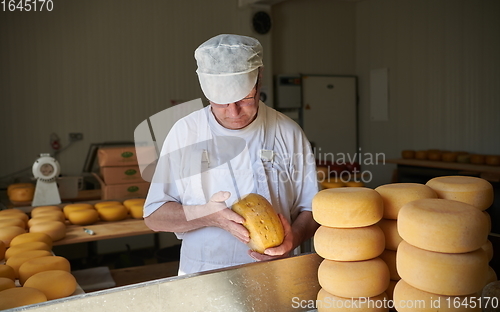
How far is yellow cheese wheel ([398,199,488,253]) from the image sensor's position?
0.81 m

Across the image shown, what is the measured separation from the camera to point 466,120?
20.9 feet

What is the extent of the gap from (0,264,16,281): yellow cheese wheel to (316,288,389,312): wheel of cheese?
4.86 feet

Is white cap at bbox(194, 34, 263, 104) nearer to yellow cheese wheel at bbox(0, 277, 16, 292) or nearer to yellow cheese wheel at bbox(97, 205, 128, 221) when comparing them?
yellow cheese wheel at bbox(0, 277, 16, 292)

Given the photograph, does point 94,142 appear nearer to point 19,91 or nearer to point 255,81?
point 19,91

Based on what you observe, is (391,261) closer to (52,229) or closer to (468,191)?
(468,191)

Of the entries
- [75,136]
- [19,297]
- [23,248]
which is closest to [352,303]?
[19,297]

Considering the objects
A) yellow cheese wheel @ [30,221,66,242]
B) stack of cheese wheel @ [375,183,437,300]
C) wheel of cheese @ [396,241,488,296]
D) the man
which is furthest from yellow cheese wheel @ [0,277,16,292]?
wheel of cheese @ [396,241,488,296]

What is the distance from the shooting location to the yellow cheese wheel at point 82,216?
3.13 metres

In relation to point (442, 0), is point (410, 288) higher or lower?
lower

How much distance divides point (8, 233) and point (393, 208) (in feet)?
7.65

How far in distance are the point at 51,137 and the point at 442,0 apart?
579cm

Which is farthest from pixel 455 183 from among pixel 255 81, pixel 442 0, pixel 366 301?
pixel 442 0

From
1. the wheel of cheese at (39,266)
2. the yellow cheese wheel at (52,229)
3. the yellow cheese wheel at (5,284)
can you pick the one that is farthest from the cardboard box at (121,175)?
the yellow cheese wheel at (5,284)

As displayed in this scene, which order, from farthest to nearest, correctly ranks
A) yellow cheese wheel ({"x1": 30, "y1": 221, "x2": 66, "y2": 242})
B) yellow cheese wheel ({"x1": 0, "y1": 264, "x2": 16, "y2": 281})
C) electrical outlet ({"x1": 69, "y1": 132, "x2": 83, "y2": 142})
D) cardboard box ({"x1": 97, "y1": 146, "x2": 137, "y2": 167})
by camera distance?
electrical outlet ({"x1": 69, "y1": 132, "x2": 83, "y2": 142}) → cardboard box ({"x1": 97, "y1": 146, "x2": 137, "y2": 167}) → yellow cheese wheel ({"x1": 30, "y1": 221, "x2": 66, "y2": 242}) → yellow cheese wheel ({"x1": 0, "y1": 264, "x2": 16, "y2": 281})
